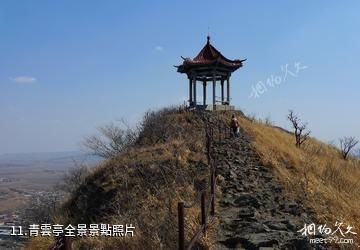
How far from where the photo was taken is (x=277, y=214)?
9383mm

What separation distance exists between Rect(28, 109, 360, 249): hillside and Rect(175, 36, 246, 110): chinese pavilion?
3247 millimetres

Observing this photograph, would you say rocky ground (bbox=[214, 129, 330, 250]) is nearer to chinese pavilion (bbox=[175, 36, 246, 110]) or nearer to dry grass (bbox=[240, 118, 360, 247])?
dry grass (bbox=[240, 118, 360, 247])

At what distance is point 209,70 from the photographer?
969 inches

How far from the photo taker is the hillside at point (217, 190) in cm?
785

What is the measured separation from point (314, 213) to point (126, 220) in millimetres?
3971

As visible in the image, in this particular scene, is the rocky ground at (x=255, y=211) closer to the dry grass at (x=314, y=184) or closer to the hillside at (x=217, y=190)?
the hillside at (x=217, y=190)

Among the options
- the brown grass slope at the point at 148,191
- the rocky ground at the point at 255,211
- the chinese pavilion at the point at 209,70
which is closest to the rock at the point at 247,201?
the rocky ground at the point at 255,211

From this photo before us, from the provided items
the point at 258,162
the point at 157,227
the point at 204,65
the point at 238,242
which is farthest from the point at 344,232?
the point at 204,65

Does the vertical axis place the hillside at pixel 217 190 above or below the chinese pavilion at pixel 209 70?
below

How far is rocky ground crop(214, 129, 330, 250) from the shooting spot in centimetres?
738

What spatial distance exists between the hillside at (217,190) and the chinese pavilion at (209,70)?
3.25m

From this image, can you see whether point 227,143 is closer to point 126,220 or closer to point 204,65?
point 204,65

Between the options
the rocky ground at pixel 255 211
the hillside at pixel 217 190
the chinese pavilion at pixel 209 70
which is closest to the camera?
the rocky ground at pixel 255 211

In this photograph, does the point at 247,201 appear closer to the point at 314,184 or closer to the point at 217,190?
the point at 217,190
